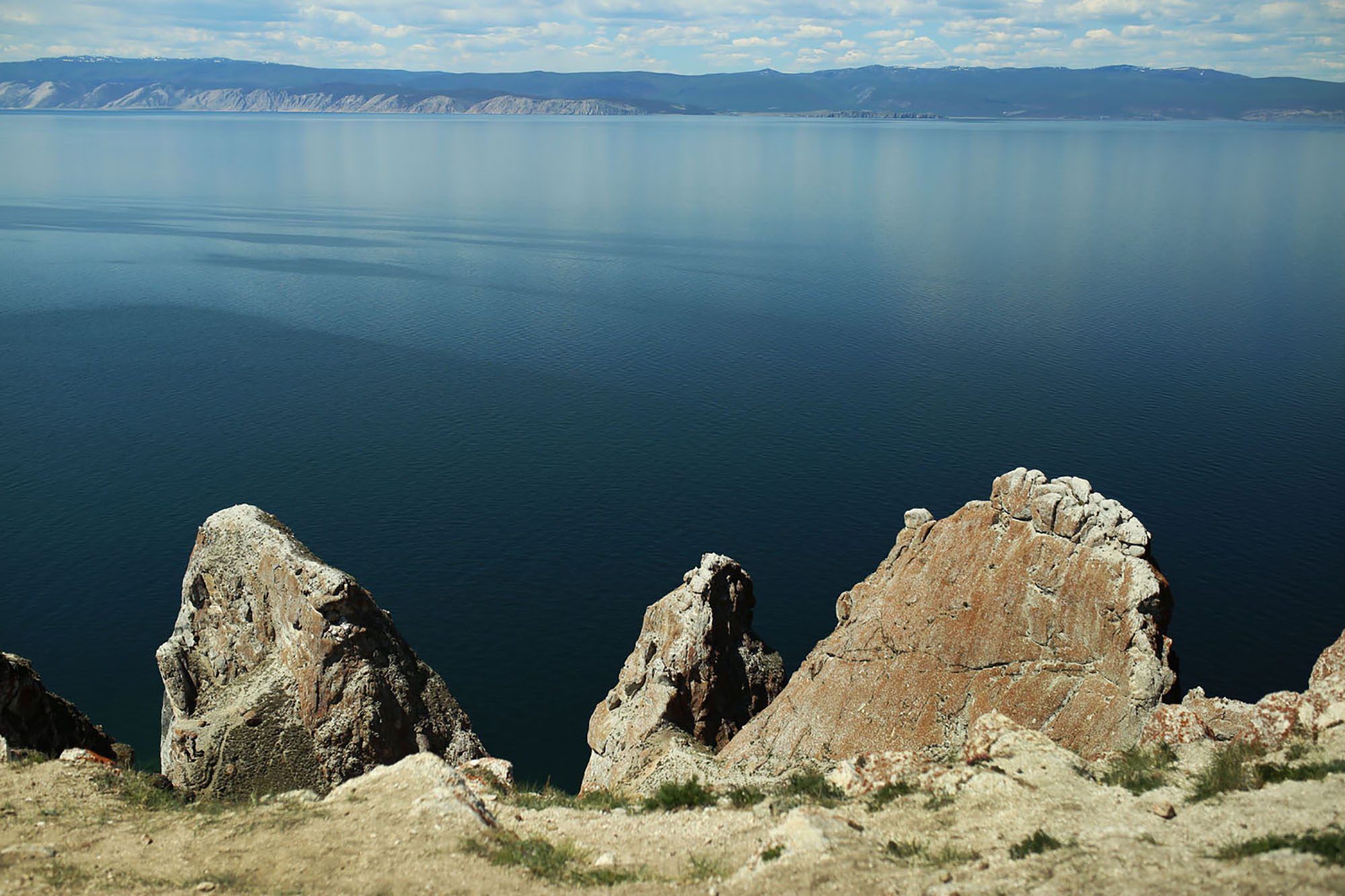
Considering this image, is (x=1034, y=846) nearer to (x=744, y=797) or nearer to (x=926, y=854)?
(x=926, y=854)

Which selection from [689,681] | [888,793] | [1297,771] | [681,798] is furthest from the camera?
[689,681]

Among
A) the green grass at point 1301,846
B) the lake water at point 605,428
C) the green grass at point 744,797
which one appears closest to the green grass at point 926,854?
the green grass at point 744,797

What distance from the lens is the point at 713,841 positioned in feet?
75.7

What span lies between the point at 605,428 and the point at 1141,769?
63.8 metres

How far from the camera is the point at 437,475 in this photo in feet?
247

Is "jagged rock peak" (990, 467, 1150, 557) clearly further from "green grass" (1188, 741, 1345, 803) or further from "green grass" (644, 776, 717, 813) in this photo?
"green grass" (644, 776, 717, 813)

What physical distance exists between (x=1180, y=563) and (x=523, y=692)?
41466mm

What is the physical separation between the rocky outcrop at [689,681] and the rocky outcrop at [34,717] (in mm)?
16978

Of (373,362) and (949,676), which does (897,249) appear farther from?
(949,676)

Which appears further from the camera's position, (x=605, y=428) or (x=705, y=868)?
(x=605, y=428)

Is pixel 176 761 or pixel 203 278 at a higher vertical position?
pixel 203 278

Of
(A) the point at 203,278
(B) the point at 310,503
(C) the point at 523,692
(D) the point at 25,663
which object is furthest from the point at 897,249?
(D) the point at 25,663

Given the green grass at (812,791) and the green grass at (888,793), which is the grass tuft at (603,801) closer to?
the green grass at (812,791)

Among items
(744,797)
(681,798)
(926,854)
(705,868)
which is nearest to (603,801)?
(681,798)
